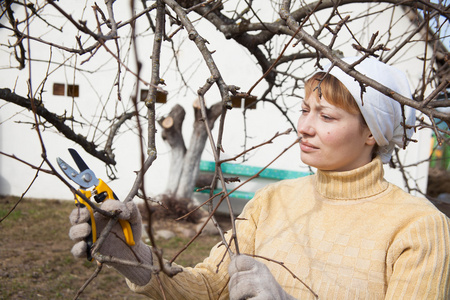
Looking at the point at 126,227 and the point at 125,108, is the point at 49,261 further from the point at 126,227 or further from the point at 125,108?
the point at 126,227

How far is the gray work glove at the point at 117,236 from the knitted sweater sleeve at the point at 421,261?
0.77 m

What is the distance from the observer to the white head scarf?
145 centimetres

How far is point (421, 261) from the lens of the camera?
128 centimetres

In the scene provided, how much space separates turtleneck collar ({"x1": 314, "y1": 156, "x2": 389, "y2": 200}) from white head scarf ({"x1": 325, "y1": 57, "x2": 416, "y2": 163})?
103 mm

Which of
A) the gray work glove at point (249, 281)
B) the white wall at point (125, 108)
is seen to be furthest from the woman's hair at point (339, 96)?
the white wall at point (125, 108)

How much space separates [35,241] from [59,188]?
91.7 inches

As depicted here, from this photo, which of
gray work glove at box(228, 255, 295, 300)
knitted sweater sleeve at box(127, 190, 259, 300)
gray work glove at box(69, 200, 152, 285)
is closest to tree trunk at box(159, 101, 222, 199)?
knitted sweater sleeve at box(127, 190, 259, 300)

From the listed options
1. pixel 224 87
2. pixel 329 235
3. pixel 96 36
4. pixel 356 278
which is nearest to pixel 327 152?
pixel 329 235

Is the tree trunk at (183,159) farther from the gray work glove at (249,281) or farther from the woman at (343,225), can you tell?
the gray work glove at (249,281)

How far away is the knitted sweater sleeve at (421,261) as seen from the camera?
4.14 feet

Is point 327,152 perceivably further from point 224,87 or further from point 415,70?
point 415,70

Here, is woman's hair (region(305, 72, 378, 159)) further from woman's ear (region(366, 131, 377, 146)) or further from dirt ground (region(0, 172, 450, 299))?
dirt ground (region(0, 172, 450, 299))

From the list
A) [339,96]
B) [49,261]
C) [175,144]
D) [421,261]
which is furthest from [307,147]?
[175,144]

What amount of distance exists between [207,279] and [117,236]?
60 cm
